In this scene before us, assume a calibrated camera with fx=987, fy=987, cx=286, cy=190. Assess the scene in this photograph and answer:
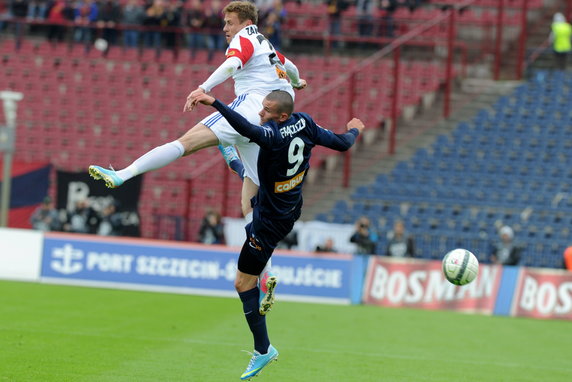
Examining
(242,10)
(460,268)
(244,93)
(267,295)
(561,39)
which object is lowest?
(267,295)

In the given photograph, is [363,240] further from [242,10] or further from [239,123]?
[239,123]

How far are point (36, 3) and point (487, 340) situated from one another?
21.5 m

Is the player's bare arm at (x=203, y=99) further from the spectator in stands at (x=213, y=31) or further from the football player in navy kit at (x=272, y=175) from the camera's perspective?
the spectator in stands at (x=213, y=31)

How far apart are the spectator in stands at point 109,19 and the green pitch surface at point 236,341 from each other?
12.5 m

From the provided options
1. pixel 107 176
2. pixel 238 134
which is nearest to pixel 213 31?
pixel 238 134

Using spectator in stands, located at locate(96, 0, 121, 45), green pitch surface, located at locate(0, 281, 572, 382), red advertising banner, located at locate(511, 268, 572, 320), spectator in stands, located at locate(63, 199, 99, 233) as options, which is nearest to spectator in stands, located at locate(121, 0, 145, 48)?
spectator in stands, located at locate(96, 0, 121, 45)

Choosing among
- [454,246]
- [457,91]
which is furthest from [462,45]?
[454,246]

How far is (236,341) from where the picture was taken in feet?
44.1

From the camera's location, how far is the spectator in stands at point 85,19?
1216 inches

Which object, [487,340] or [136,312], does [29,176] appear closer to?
[136,312]

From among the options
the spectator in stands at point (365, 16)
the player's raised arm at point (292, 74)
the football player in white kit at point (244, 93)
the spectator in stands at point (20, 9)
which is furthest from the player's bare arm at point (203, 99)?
the spectator in stands at point (20, 9)

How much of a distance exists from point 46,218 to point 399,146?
9.93m

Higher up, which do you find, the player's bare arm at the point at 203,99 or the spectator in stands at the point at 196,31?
the spectator in stands at the point at 196,31

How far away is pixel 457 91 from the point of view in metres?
29.1
